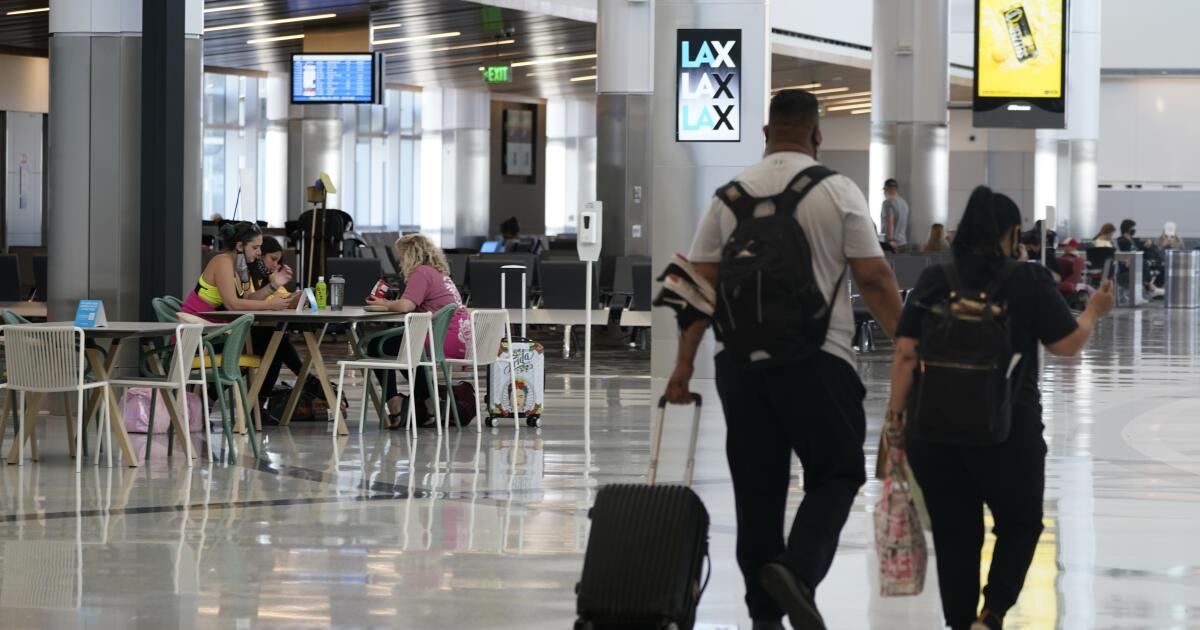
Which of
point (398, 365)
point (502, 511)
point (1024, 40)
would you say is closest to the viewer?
point (502, 511)

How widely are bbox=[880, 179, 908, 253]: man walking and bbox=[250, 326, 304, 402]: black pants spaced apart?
38.3ft

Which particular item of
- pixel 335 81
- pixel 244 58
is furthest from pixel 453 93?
pixel 335 81

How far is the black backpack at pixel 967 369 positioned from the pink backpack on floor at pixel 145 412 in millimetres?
6154

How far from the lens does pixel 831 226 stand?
162 inches

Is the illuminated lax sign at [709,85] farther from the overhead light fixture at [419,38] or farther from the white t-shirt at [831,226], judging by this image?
the overhead light fixture at [419,38]

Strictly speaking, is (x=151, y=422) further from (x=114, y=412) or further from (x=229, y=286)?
(x=229, y=286)

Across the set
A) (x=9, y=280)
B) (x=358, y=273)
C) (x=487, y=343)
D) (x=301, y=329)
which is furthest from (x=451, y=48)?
(x=487, y=343)

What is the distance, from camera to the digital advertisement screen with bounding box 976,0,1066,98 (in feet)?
62.8

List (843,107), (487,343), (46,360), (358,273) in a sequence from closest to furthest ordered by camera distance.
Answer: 1. (46,360)
2. (487,343)
3. (358,273)
4. (843,107)

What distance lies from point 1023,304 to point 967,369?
21 cm

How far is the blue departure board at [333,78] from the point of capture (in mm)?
19625

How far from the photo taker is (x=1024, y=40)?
63.0ft

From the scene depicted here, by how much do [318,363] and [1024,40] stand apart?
11452 mm

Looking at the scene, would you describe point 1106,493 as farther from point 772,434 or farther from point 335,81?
point 335,81
